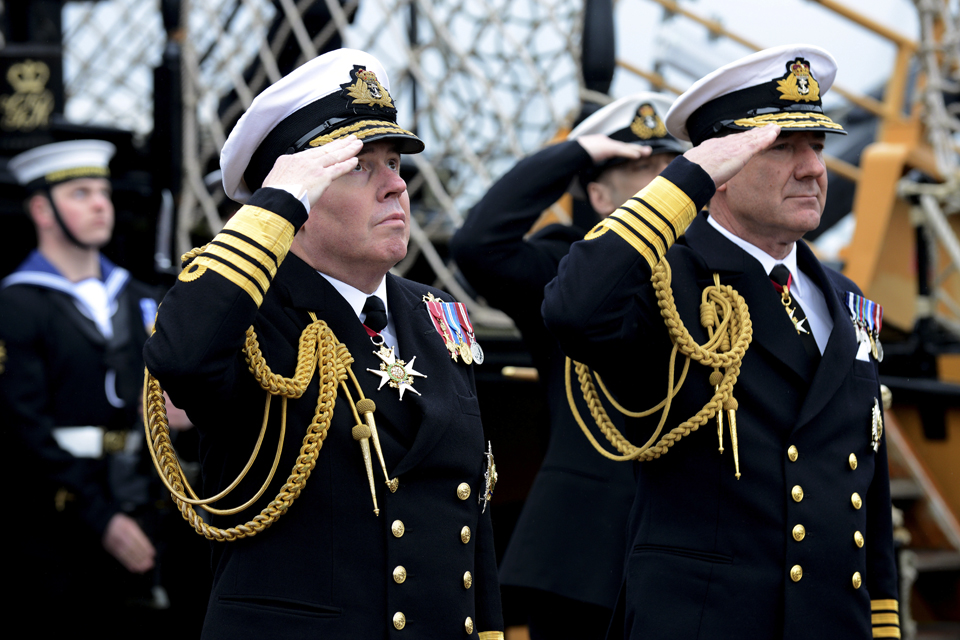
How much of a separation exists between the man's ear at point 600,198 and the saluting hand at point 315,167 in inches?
49.4

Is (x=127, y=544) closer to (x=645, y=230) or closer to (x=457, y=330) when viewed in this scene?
(x=457, y=330)

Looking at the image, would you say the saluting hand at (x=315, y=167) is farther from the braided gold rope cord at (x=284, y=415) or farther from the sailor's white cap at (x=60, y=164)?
the sailor's white cap at (x=60, y=164)

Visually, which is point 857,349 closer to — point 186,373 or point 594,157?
point 594,157

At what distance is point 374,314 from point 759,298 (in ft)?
2.45

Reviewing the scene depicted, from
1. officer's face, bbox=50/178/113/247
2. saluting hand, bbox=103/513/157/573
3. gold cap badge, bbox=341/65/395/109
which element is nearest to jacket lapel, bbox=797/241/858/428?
gold cap badge, bbox=341/65/395/109

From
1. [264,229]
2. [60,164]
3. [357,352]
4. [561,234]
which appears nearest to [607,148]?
[561,234]

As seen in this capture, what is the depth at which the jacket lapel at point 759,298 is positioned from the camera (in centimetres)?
217

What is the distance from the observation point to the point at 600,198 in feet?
10.0

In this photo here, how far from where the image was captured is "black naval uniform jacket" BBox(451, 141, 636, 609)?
277 cm

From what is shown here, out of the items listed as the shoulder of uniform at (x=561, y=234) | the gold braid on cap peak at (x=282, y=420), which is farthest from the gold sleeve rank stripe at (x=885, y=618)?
the shoulder of uniform at (x=561, y=234)

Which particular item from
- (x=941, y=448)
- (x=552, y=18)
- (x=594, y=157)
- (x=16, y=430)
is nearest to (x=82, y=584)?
(x=16, y=430)

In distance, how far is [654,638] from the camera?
2.09 m

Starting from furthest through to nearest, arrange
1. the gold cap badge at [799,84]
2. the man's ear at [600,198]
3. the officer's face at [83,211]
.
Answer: the officer's face at [83,211]
the man's ear at [600,198]
the gold cap badge at [799,84]

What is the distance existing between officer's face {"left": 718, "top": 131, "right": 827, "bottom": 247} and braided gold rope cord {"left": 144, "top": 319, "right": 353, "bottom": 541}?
849 millimetres
